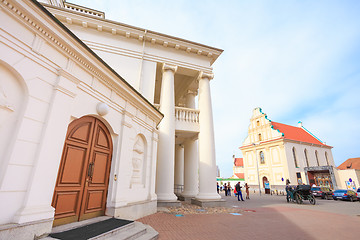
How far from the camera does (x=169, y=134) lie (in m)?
10.7

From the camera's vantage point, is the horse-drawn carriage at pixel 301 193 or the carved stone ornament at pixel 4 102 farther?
the horse-drawn carriage at pixel 301 193

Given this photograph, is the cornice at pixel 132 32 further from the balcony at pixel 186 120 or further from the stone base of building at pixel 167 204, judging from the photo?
the stone base of building at pixel 167 204

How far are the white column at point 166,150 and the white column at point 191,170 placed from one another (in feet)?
14.7

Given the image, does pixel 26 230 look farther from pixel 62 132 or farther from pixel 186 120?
pixel 186 120

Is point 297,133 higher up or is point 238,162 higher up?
point 297,133

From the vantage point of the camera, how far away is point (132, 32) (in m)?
12.2

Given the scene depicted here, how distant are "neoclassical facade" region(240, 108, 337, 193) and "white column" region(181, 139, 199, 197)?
19.3 m

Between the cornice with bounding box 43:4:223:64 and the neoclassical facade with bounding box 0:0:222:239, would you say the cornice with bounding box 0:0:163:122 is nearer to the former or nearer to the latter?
the neoclassical facade with bounding box 0:0:222:239

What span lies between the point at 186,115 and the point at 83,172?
27.6 feet

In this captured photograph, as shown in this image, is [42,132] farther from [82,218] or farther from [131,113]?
[131,113]

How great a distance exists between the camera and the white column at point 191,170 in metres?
14.0

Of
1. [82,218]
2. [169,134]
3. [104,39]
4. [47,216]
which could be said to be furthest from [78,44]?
[104,39]

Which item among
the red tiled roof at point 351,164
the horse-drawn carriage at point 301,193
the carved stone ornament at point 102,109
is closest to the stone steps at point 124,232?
the carved stone ornament at point 102,109

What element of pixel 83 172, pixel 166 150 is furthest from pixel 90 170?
pixel 166 150
